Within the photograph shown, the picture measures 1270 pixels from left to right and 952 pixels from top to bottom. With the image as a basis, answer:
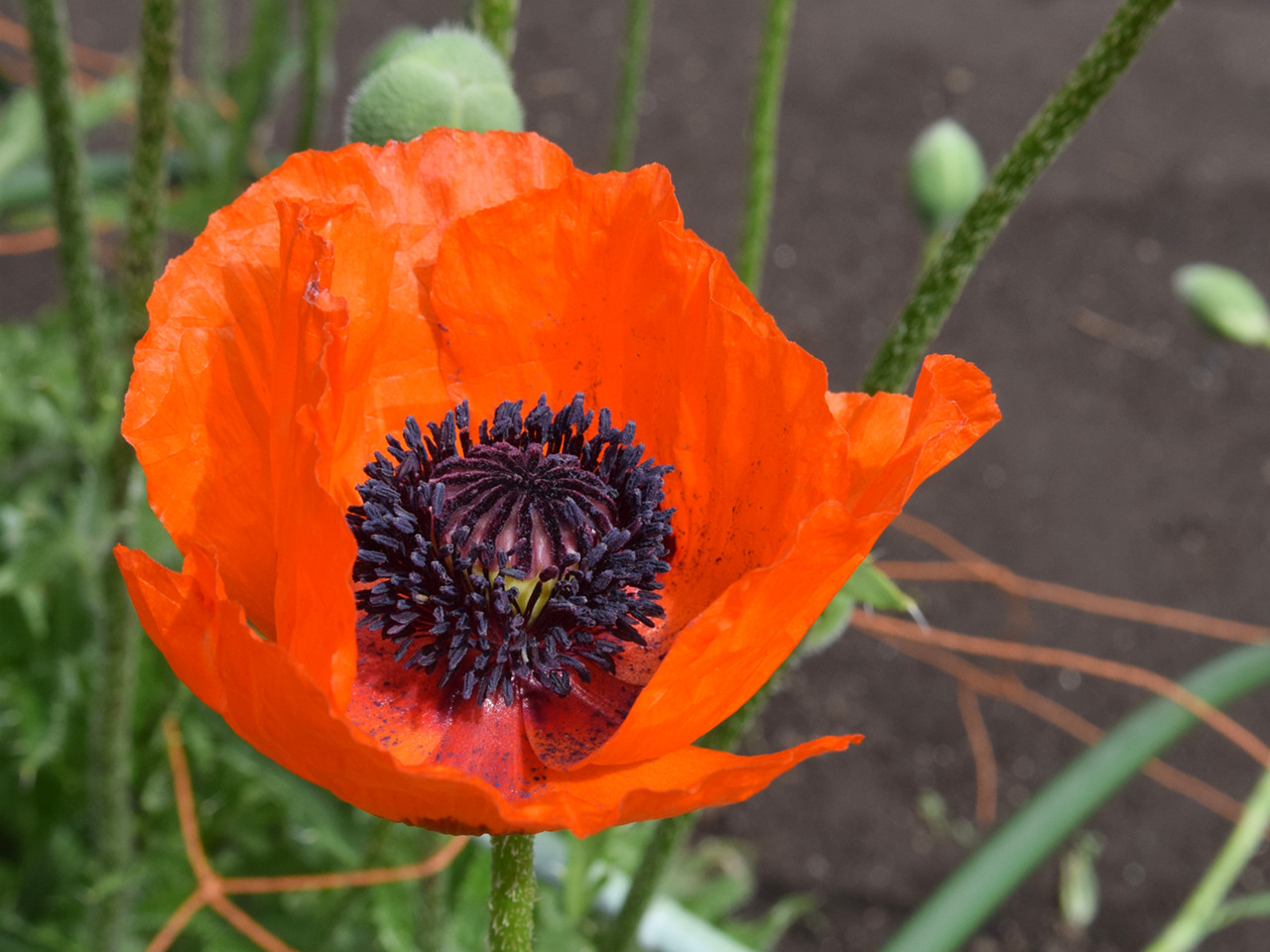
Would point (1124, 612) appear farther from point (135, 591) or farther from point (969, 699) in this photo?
point (135, 591)

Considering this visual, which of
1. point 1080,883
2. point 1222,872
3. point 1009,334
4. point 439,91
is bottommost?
point 1080,883

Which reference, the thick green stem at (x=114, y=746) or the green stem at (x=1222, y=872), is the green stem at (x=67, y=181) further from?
the green stem at (x=1222, y=872)

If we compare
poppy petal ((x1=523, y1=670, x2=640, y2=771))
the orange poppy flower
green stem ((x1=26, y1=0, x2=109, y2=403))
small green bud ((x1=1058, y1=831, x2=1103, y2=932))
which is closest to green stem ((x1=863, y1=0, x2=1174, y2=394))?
the orange poppy flower

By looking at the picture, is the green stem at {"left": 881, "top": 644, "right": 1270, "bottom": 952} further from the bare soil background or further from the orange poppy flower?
the bare soil background

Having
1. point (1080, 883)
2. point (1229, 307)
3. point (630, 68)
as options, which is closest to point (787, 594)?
point (1229, 307)

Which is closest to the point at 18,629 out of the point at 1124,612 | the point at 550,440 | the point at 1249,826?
the point at 550,440

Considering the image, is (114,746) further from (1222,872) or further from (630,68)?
(1222,872)
